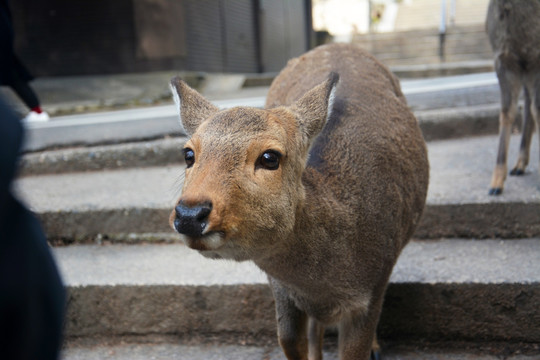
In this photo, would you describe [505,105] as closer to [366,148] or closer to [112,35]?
[366,148]

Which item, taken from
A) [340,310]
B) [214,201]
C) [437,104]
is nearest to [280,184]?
[214,201]

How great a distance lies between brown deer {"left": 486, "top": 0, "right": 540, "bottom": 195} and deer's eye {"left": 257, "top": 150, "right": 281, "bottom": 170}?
241cm

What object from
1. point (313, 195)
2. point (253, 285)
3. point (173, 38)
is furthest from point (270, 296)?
point (173, 38)

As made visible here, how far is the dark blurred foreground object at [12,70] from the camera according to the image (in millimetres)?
5586

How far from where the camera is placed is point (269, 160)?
2252 mm

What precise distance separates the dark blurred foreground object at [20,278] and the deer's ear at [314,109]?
163cm

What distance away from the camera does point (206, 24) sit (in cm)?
1322

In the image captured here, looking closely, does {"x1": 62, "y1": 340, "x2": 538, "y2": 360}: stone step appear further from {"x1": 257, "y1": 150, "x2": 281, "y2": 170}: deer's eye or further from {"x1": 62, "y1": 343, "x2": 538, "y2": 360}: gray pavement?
{"x1": 257, "y1": 150, "x2": 281, "y2": 170}: deer's eye

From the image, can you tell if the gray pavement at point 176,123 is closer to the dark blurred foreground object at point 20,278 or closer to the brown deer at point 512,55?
the brown deer at point 512,55

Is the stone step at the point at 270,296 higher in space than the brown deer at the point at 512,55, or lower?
lower

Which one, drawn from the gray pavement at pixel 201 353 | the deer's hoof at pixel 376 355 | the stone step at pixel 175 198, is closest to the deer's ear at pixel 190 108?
the stone step at pixel 175 198

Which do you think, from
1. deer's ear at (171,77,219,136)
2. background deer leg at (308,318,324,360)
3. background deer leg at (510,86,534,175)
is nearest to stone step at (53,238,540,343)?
background deer leg at (308,318,324,360)

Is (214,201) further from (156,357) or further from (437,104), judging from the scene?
(437,104)

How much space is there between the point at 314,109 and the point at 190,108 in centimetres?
59
